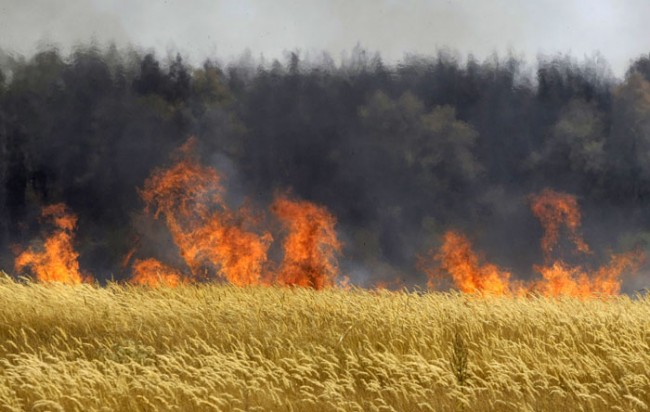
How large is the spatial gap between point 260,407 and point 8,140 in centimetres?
2719

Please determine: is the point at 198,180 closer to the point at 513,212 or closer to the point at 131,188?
the point at 131,188

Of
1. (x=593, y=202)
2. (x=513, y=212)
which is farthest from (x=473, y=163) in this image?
(x=593, y=202)

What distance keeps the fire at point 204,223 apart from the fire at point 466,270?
259 inches

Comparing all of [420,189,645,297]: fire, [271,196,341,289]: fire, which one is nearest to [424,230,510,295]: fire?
[420,189,645,297]: fire

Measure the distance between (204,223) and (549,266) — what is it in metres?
13.2

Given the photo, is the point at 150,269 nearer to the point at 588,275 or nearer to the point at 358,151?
the point at 358,151

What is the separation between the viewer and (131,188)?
103ft

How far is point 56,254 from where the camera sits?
89.6 ft

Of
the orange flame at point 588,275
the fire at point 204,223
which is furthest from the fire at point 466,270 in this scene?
the fire at point 204,223

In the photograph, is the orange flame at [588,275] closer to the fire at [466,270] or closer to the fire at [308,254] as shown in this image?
the fire at [466,270]

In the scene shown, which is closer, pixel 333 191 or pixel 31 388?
pixel 31 388

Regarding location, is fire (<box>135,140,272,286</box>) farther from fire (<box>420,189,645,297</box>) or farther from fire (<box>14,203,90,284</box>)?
fire (<box>420,189,645,297</box>)

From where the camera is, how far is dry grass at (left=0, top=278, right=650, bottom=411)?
8820mm

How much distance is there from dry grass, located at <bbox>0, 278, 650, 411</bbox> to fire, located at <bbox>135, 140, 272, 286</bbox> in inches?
349
